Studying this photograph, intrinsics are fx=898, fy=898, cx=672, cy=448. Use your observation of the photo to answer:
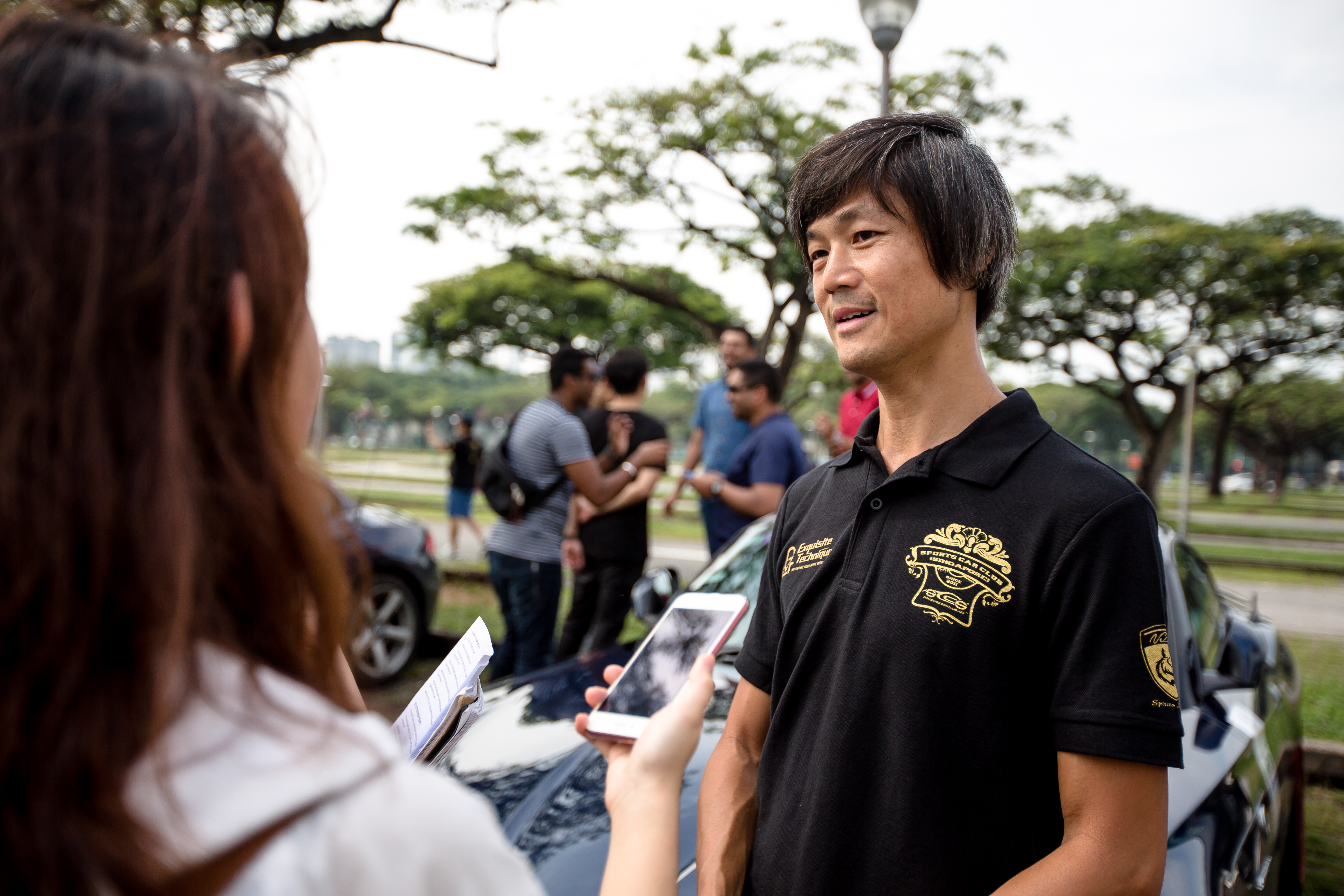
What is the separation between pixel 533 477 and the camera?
462cm

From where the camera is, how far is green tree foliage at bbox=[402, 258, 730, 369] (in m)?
21.0

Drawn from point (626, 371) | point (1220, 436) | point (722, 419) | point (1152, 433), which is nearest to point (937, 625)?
point (626, 371)

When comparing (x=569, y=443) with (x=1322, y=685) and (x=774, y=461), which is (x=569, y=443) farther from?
(x=1322, y=685)

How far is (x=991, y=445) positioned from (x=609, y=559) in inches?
142

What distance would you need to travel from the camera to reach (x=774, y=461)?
4832mm

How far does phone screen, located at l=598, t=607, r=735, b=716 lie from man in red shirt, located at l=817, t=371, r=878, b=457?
3741 mm

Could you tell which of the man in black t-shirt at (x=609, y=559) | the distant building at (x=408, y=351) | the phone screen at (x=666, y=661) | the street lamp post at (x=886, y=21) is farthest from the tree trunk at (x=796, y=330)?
the phone screen at (x=666, y=661)

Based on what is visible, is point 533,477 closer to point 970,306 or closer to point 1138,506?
point 970,306

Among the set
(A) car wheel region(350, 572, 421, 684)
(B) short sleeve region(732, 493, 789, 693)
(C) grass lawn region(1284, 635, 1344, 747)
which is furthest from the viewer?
(A) car wheel region(350, 572, 421, 684)

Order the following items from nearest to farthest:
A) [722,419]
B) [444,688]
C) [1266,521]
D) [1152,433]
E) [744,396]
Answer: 1. [444,688]
2. [744,396]
3. [722,419]
4. [1152,433]
5. [1266,521]

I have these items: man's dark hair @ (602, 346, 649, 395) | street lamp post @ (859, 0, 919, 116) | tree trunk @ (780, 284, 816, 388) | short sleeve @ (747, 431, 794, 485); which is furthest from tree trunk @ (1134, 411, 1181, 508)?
man's dark hair @ (602, 346, 649, 395)

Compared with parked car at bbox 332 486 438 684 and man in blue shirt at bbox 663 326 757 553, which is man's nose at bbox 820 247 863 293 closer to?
man in blue shirt at bbox 663 326 757 553

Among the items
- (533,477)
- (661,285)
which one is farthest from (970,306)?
Answer: (661,285)

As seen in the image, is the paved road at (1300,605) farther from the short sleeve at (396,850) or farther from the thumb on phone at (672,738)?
the short sleeve at (396,850)
